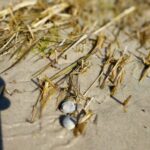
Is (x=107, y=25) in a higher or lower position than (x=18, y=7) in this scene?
lower

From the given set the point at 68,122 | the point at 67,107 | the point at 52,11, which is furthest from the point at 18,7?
the point at 68,122

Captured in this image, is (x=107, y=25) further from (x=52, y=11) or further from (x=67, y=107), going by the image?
(x=67, y=107)

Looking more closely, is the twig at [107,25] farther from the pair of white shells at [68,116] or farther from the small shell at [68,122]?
the small shell at [68,122]

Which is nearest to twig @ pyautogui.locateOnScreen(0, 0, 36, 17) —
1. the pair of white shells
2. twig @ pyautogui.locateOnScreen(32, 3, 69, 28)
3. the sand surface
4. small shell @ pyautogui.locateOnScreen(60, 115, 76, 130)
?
twig @ pyautogui.locateOnScreen(32, 3, 69, 28)

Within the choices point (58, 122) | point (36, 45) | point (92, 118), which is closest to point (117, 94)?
point (92, 118)

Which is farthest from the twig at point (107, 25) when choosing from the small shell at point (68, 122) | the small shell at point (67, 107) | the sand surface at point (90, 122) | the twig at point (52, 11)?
the small shell at point (68, 122)

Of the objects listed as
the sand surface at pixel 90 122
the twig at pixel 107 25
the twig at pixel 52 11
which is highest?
the twig at pixel 52 11
